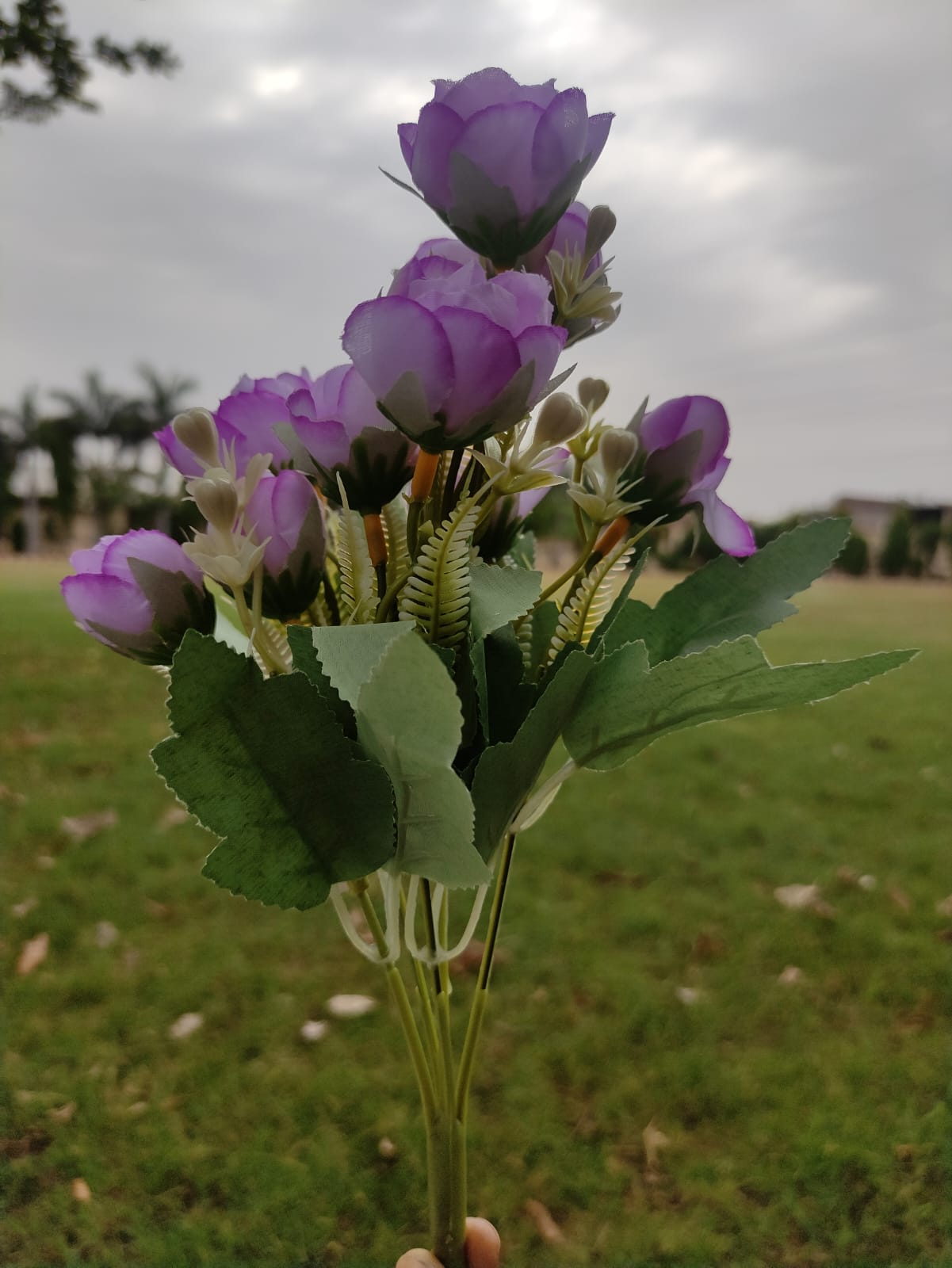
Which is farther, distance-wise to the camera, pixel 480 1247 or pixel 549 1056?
pixel 549 1056

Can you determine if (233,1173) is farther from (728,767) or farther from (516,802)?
(728,767)

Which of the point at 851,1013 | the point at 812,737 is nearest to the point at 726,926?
the point at 851,1013

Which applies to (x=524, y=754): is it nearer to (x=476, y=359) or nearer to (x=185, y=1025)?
(x=476, y=359)

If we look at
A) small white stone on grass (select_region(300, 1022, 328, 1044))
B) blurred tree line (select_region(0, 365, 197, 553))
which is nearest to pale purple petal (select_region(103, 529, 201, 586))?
small white stone on grass (select_region(300, 1022, 328, 1044))

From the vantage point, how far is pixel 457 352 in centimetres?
47

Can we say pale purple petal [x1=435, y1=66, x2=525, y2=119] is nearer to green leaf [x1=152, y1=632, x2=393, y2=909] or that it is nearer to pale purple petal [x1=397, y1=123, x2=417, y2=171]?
pale purple petal [x1=397, y1=123, x2=417, y2=171]

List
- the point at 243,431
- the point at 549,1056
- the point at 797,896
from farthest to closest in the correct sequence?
the point at 797,896
the point at 549,1056
the point at 243,431

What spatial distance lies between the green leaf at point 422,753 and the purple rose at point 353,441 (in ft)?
0.36

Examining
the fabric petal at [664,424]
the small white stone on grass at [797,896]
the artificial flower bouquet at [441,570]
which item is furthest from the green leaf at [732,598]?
the small white stone on grass at [797,896]

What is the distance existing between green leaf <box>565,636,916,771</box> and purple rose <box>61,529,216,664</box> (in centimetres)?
27

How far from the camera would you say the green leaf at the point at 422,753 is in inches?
17.2

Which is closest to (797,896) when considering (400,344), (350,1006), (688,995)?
(688,995)

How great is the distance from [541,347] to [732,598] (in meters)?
0.27

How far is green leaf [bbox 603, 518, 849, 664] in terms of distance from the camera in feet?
2.07
